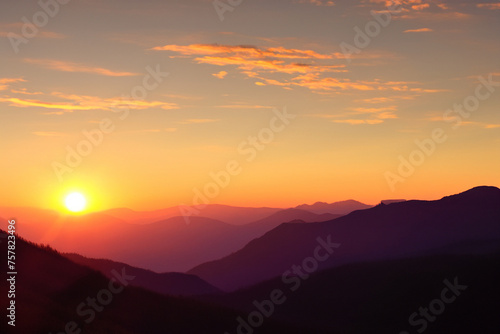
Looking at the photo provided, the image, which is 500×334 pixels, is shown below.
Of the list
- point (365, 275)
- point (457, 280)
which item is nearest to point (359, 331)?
point (457, 280)

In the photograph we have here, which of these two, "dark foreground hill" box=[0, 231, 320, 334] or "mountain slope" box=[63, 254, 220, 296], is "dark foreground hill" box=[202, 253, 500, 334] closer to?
"mountain slope" box=[63, 254, 220, 296]

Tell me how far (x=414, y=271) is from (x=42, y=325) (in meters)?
83.6

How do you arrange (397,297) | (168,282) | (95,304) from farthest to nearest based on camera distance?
(168,282)
(397,297)
(95,304)

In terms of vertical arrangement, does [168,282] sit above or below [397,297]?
above

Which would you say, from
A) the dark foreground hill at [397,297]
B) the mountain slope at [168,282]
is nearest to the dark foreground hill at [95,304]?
the dark foreground hill at [397,297]

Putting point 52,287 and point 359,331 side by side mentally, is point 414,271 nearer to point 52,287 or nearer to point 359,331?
point 359,331

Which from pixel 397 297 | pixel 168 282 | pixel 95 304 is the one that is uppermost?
pixel 168 282

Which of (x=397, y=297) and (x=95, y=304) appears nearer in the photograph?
(x=95, y=304)

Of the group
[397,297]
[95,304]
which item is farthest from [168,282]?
[95,304]

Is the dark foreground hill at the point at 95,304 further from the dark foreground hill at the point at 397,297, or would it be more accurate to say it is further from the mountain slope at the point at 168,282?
the mountain slope at the point at 168,282

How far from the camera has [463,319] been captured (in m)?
71.1

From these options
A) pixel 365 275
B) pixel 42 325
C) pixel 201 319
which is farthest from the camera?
pixel 365 275

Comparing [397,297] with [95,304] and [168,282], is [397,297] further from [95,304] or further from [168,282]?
[95,304]

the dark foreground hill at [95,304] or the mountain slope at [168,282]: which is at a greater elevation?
the mountain slope at [168,282]
